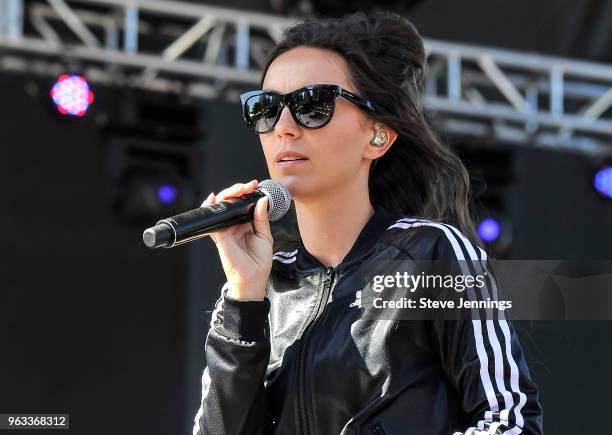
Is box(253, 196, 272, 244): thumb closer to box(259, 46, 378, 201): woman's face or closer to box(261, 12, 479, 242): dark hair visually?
box(259, 46, 378, 201): woman's face

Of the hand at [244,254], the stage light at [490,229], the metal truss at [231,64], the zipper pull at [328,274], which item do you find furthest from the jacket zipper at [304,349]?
the stage light at [490,229]

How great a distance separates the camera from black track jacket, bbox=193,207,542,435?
155 cm

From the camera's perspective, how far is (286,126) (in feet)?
5.83

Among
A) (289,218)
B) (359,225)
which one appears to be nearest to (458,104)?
(289,218)

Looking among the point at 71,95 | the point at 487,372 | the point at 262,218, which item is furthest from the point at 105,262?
the point at 487,372

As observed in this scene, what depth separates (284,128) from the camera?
1.78 m

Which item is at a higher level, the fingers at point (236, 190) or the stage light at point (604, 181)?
the stage light at point (604, 181)

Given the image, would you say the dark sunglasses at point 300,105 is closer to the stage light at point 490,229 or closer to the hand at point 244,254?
the hand at point 244,254

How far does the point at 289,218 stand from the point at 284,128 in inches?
20.1

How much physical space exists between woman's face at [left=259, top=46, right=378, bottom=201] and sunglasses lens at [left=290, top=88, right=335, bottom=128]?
0.01 m

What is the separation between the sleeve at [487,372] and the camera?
151cm

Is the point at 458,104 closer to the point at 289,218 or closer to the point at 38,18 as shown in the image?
the point at 38,18

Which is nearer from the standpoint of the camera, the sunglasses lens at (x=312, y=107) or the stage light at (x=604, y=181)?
the sunglasses lens at (x=312, y=107)

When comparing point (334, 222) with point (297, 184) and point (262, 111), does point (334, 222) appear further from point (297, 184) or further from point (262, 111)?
point (262, 111)
